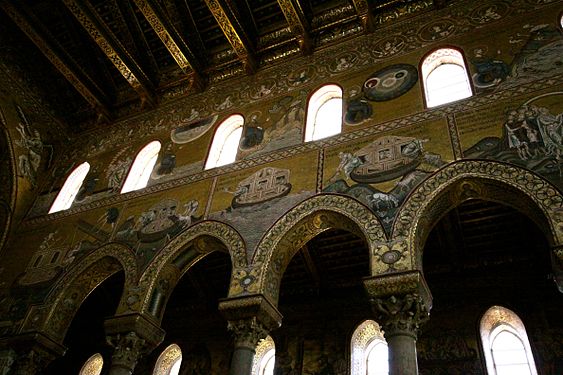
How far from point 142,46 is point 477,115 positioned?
8.82 meters

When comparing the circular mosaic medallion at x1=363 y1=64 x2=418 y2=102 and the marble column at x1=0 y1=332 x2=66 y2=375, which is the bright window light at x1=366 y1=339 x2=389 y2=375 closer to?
the circular mosaic medallion at x1=363 y1=64 x2=418 y2=102

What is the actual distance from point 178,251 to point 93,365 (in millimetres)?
5911

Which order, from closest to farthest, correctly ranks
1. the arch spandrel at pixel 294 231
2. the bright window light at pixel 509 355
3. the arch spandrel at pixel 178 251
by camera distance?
the arch spandrel at pixel 294 231
the bright window light at pixel 509 355
the arch spandrel at pixel 178 251

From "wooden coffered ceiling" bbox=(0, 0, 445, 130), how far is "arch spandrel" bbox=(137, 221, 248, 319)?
15.4 ft

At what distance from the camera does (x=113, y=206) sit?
10594 mm

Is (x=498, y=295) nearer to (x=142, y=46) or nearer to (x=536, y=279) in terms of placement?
(x=536, y=279)

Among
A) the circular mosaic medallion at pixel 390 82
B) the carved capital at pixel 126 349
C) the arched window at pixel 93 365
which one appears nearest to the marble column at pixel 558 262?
the circular mosaic medallion at pixel 390 82

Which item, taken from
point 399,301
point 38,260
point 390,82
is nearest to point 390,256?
point 399,301

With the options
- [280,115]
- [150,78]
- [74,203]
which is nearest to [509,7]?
[280,115]

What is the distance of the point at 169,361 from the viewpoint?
1186 centimetres

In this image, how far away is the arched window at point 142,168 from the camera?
11.1 metres

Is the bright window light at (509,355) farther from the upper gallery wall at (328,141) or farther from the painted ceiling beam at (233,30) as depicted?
the painted ceiling beam at (233,30)

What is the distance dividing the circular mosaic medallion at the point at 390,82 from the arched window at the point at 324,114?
709mm

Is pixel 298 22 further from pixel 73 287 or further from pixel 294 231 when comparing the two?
pixel 73 287
